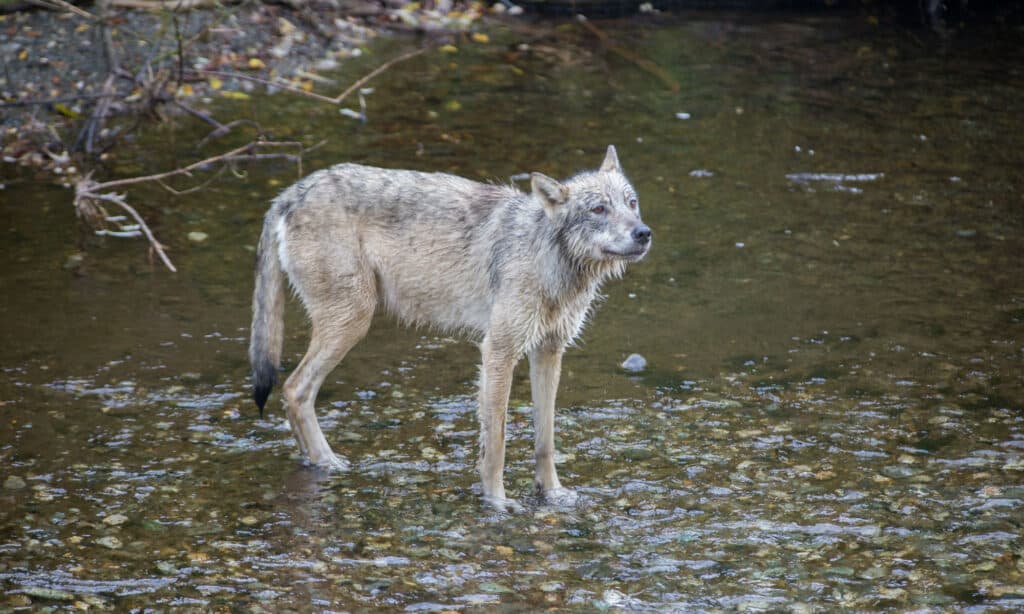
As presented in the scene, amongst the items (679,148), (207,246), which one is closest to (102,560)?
(207,246)

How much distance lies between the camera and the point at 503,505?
241 inches

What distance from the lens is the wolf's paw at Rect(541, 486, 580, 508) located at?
6176 millimetres

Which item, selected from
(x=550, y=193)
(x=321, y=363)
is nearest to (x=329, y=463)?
(x=321, y=363)

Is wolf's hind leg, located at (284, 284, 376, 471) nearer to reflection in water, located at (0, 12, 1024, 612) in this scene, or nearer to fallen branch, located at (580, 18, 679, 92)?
reflection in water, located at (0, 12, 1024, 612)

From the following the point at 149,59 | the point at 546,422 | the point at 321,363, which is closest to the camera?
the point at 546,422

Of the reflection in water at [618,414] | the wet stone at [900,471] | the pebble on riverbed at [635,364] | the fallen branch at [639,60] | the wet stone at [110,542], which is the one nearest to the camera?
the reflection in water at [618,414]

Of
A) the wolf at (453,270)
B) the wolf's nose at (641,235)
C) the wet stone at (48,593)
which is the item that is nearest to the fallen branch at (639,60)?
the wolf at (453,270)

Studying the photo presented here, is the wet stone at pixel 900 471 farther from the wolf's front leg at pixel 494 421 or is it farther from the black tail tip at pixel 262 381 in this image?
the black tail tip at pixel 262 381

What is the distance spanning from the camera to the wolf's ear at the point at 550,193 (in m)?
6.03

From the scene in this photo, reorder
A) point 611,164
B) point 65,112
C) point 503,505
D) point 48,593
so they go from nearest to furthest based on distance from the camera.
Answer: point 48,593 < point 503,505 < point 611,164 < point 65,112

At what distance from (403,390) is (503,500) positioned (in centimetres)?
149

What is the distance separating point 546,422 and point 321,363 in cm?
130

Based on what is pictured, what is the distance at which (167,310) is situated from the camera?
836 centimetres

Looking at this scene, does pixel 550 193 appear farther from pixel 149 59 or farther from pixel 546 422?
pixel 149 59
